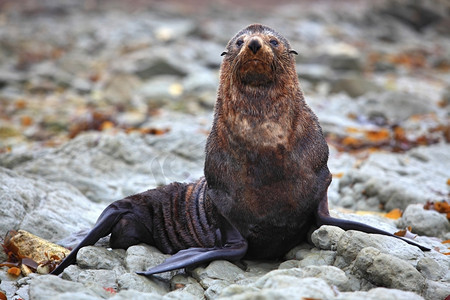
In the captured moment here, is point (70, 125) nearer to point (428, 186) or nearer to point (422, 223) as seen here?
point (428, 186)

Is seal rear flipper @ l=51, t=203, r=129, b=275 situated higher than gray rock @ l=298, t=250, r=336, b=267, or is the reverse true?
gray rock @ l=298, t=250, r=336, b=267

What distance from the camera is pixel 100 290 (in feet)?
10.4

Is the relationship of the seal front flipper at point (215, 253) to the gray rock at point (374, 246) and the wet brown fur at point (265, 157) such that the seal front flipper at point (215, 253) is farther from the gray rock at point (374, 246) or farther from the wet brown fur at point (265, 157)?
the gray rock at point (374, 246)

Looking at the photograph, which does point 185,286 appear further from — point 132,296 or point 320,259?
point 320,259

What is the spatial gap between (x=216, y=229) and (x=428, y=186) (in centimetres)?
352

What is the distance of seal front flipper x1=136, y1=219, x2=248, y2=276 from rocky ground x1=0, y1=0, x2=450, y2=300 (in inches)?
3.0

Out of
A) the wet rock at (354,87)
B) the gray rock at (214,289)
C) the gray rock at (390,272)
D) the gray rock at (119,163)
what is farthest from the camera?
the wet rock at (354,87)

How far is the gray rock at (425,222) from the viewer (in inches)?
190

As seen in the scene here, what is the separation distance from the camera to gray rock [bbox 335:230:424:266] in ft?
11.6

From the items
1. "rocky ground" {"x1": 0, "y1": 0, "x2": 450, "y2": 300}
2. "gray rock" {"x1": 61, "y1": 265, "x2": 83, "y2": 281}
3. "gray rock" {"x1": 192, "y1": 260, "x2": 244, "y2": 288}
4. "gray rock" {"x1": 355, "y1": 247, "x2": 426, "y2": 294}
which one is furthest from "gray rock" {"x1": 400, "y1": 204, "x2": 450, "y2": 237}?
"gray rock" {"x1": 61, "y1": 265, "x2": 83, "y2": 281}

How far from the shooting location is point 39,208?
501cm

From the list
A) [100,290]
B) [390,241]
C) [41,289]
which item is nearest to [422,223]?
[390,241]

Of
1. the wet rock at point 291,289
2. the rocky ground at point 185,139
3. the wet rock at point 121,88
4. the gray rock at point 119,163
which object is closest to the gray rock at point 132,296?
the rocky ground at point 185,139

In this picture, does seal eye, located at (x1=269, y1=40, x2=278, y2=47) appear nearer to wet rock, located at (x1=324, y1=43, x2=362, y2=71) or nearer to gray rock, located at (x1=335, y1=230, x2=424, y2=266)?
gray rock, located at (x1=335, y1=230, x2=424, y2=266)
